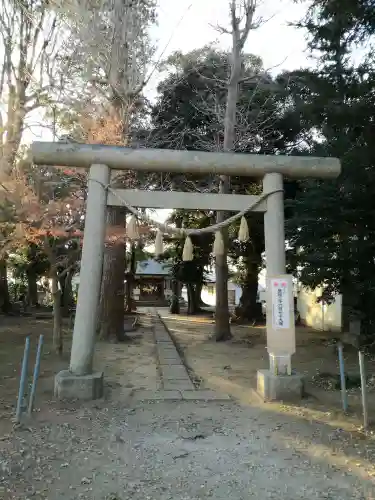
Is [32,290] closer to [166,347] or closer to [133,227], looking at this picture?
[166,347]

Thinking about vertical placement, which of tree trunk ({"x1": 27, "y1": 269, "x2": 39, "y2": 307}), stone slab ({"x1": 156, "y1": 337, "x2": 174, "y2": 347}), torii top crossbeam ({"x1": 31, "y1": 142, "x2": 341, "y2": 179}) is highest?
torii top crossbeam ({"x1": 31, "y1": 142, "x2": 341, "y2": 179})

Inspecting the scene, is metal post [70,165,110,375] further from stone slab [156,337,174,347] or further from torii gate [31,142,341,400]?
stone slab [156,337,174,347]

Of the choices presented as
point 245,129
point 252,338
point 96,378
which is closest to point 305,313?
point 252,338

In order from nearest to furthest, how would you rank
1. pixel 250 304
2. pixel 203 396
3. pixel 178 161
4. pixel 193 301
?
pixel 203 396 → pixel 178 161 → pixel 250 304 → pixel 193 301

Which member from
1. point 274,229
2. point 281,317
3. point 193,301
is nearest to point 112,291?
point 274,229

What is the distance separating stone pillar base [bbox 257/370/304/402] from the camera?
6.24m

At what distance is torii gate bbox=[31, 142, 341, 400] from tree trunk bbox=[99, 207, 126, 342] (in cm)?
564

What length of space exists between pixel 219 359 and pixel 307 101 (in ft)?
21.1

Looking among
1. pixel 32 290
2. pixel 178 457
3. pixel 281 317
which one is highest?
pixel 32 290

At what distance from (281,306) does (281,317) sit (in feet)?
0.53

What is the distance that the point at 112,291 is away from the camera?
12453 millimetres

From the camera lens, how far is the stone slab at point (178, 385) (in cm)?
696

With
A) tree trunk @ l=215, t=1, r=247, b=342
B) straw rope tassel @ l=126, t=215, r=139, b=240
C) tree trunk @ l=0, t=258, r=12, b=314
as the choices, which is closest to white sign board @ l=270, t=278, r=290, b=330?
straw rope tassel @ l=126, t=215, r=139, b=240

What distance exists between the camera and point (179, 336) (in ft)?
48.1
